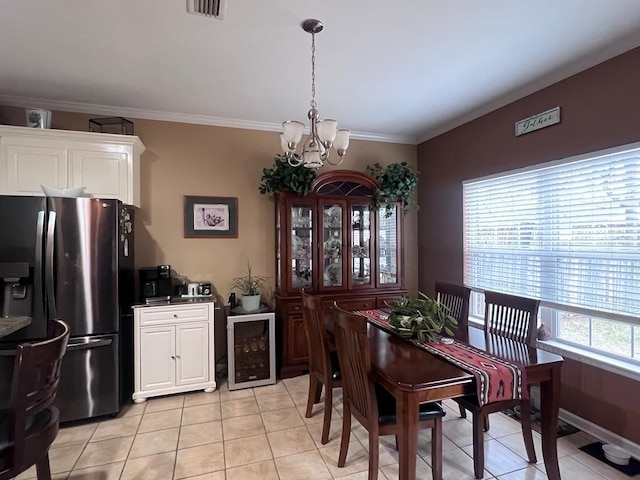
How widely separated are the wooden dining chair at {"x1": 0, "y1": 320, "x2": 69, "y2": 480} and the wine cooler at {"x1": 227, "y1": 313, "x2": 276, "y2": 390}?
1.82 m

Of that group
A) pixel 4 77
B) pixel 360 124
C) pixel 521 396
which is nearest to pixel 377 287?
pixel 360 124

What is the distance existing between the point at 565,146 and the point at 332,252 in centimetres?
227

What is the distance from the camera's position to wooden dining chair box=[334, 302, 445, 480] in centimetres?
177

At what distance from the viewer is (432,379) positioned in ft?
5.30

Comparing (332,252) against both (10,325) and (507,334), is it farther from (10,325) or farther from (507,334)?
(10,325)

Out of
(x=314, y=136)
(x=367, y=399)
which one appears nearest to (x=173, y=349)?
(x=367, y=399)

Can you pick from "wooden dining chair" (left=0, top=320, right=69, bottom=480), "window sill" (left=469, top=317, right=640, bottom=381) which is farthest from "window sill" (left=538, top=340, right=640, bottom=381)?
Answer: "wooden dining chair" (left=0, top=320, right=69, bottom=480)

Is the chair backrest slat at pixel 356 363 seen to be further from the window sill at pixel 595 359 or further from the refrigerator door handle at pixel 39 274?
the refrigerator door handle at pixel 39 274

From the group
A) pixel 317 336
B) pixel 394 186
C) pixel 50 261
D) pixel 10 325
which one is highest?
pixel 394 186

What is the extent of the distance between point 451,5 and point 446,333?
2.00m

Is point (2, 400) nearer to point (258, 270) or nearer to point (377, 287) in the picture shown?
point (258, 270)

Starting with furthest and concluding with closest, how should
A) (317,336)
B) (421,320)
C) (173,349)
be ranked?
(173,349), (317,336), (421,320)

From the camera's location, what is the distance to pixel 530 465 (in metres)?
2.15

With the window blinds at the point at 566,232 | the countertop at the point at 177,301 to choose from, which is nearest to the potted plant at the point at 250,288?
the countertop at the point at 177,301
